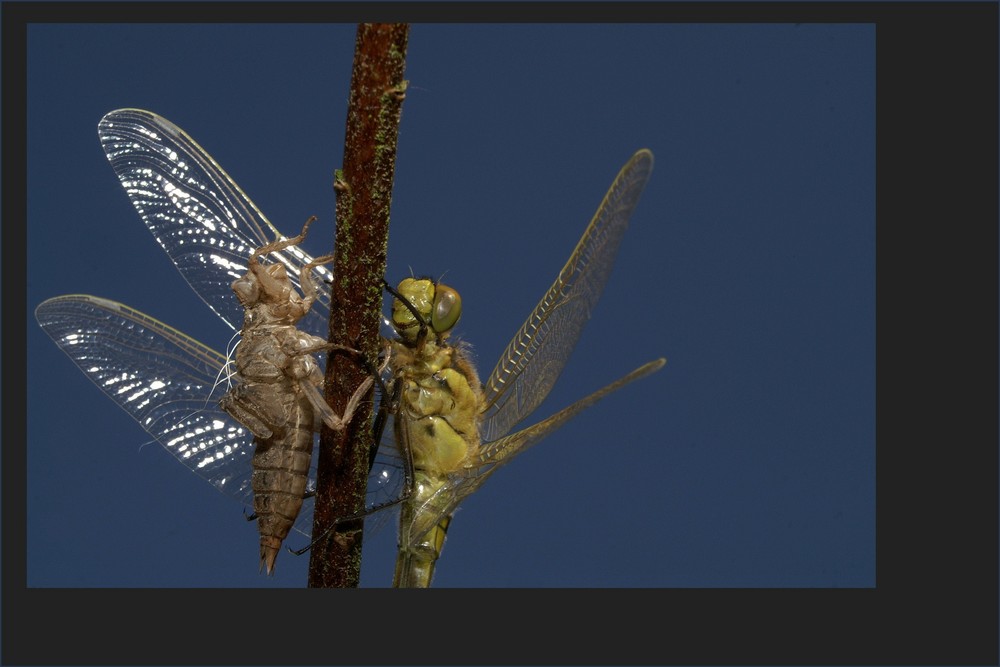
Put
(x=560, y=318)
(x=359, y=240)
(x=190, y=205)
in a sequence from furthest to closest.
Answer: (x=560, y=318), (x=190, y=205), (x=359, y=240)

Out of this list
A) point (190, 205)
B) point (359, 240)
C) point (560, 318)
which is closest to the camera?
point (359, 240)

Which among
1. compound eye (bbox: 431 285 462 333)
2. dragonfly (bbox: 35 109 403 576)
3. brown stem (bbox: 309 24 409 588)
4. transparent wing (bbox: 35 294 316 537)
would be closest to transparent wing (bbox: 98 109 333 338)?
dragonfly (bbox: 35 109 403 576)

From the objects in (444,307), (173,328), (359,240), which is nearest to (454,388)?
(444,307)

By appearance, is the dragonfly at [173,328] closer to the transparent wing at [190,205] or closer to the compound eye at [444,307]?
the transparent wing at [190,205]

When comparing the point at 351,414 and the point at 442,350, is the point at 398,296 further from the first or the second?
the point at 351,414

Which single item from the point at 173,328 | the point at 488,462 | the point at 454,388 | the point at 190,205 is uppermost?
the point at 190,205

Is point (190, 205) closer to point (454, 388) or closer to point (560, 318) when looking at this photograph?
point (454, 388)

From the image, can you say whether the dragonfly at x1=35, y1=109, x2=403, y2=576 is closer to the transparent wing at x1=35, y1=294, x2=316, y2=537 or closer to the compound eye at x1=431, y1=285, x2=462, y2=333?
the transparent wing at x1=35, y1=294, x2=316, y2=537
